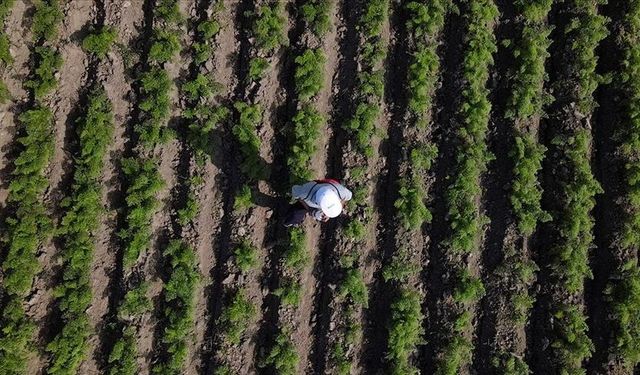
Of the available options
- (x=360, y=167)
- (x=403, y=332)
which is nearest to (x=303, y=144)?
(x=360, y=167)

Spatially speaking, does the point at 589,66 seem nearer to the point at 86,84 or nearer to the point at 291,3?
the point at 291,3

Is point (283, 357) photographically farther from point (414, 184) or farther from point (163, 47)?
point (163, 47)

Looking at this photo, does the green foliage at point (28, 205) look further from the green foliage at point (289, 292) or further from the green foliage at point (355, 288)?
the green foliage at point (355, 288)

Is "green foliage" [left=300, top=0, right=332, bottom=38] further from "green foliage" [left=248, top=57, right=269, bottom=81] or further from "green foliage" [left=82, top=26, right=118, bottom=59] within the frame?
"green foliage" [left=82, top=26, right=118, bottom=59]

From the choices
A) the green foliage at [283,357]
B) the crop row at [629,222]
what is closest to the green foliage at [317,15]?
the crop row at [629,222]

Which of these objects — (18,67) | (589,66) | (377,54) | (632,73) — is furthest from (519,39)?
(18,67)
